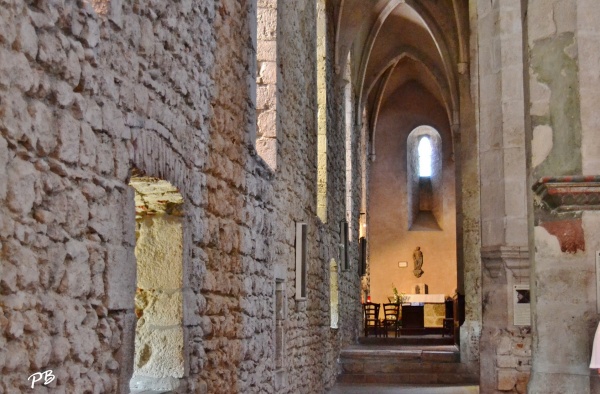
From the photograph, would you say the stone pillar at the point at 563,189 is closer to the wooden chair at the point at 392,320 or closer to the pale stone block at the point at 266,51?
the pale stone block at the point at 266,51

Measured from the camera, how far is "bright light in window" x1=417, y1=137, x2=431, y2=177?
90.7 ft

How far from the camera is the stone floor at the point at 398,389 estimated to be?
40.0 ft

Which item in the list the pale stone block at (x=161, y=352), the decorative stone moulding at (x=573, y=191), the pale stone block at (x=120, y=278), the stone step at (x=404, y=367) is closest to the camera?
the pale stone block at (x=120, y=278)

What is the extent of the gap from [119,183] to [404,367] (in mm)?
11190

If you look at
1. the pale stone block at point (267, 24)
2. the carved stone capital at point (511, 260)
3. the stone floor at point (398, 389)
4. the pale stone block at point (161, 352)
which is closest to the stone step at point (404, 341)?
the stone floor at point (398, 389)

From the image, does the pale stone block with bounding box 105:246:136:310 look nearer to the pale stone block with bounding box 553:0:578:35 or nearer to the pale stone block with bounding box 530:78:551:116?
the pale stone block with bounding box 530:78:551:116

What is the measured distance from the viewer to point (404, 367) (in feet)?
47.8

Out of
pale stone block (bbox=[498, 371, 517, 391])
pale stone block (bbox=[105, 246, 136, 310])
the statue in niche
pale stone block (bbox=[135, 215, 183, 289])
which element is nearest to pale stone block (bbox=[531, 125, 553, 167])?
pale stone block (bbox=[135, 215, 183, 289])

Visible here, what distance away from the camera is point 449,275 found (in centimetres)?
2622

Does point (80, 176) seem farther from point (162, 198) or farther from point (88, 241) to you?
point (162, 198)

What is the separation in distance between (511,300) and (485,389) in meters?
0.94

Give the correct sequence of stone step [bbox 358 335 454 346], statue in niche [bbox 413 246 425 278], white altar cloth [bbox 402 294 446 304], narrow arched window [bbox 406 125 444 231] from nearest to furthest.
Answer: stone step [bbox 358 335 454 346]
white altar cloth [bbox 402 294 446 304]
statue in niche [bbox 413 246 425 278]
narrow arched window [bbox 406 125 444 231]

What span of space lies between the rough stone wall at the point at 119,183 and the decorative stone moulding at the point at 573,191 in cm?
205

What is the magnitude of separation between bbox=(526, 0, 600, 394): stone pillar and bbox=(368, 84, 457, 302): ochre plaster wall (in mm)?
20924
